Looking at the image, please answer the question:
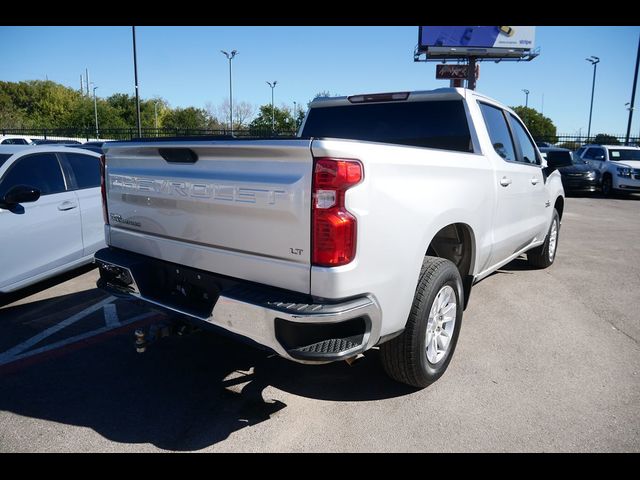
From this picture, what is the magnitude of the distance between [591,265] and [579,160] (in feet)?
44.6

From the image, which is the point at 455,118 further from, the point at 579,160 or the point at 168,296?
the point at 579,160

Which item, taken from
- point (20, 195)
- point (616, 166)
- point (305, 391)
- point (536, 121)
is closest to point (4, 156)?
point (20, 195)

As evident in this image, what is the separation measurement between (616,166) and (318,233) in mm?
17621

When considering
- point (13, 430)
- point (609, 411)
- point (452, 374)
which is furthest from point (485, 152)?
point (13, 430)

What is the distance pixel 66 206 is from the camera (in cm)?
520

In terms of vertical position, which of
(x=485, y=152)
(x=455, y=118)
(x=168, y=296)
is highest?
(x=455, y=118)

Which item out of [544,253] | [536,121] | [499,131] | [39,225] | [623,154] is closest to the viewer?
[499,131]

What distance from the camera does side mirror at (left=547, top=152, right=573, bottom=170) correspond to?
203 inches

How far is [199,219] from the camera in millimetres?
2789

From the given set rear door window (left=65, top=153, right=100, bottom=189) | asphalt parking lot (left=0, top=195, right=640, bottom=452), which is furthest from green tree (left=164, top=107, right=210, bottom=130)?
asphalt parking lot (left=0, top=195, right=640, bottom=452)

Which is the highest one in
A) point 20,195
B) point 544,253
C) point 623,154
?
point 623,154

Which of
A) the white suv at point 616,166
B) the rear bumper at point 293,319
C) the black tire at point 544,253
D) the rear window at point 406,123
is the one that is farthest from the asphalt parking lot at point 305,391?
the white suv at point 616,166

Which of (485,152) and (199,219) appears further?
(485,152)

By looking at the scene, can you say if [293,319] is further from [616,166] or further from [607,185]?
[607,185]
